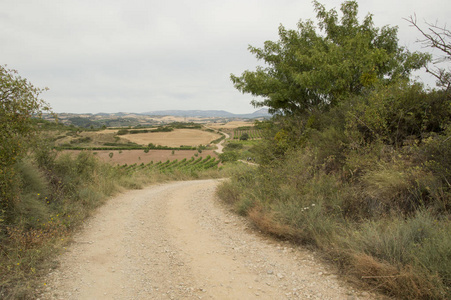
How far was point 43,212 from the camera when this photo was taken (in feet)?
17.5

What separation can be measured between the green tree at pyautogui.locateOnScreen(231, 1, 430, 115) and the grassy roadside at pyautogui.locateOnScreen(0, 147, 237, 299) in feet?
23.0

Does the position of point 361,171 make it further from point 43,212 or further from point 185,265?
point 43,212

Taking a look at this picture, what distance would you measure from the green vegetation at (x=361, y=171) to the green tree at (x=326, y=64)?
49mm

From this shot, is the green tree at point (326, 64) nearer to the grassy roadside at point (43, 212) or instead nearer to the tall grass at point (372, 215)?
the tall grass at point (372, 215)

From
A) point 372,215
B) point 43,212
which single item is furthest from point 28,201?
point 372,215

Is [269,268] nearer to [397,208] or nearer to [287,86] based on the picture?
[397,208]

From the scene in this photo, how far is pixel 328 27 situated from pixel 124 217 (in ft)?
36.0

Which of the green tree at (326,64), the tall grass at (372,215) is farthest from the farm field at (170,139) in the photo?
the tall grass at (372,215)

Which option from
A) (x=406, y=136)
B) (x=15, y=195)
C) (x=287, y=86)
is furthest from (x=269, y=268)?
(x=287, y=86)

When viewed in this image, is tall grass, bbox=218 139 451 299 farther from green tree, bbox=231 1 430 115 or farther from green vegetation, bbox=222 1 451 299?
green tree, bbox=231 1 430 115

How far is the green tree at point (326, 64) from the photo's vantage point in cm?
871

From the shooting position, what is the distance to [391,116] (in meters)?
6.12

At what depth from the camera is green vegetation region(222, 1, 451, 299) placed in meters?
3.30

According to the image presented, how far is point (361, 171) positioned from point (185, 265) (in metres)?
3.96
